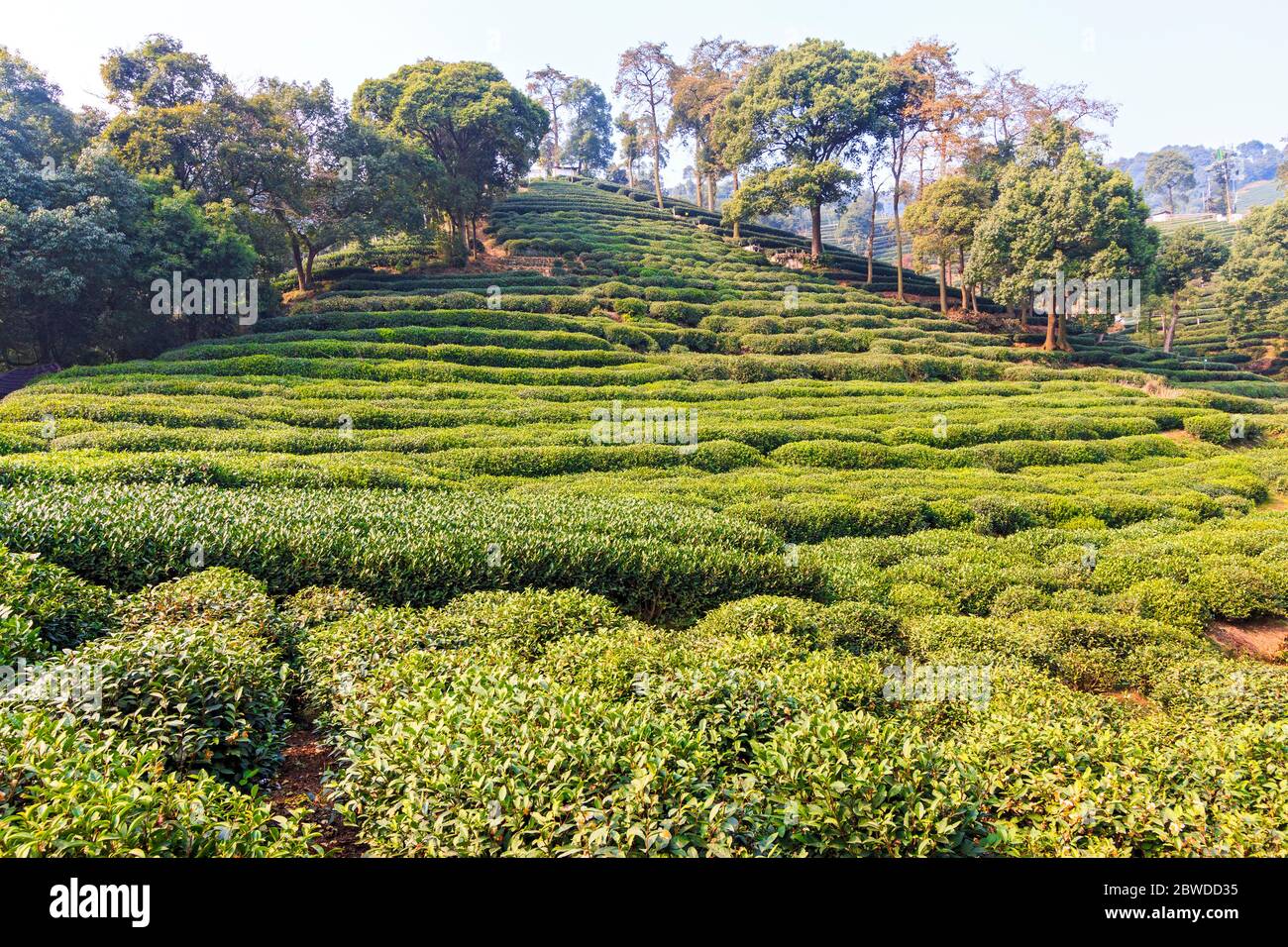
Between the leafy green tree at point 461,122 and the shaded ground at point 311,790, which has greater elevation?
the leafy green tree at point 461,122

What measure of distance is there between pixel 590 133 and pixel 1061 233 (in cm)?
8907

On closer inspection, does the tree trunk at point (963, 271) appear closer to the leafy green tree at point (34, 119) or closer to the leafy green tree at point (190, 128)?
the leafy green tree at point (190, 128)

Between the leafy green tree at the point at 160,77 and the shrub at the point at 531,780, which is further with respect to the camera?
the leafy green tree at the point at 160,77

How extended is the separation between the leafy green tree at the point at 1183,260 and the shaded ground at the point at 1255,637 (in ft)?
158

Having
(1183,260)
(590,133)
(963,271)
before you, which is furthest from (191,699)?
(590,133)

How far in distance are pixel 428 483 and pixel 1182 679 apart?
14.3 meters

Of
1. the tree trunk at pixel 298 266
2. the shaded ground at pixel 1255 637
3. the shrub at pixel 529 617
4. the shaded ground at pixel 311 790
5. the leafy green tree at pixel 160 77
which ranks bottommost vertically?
the shaded ground at pixel 1255 637

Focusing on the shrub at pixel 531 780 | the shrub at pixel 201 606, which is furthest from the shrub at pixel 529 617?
the shrub at pixel 531 780

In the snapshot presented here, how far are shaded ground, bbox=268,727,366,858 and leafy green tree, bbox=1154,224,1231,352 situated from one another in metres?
60.9

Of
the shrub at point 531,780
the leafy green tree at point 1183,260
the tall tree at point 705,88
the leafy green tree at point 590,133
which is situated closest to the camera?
the shrub at point 531,780

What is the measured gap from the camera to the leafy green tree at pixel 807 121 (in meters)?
51.6

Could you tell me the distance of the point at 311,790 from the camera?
247 inches

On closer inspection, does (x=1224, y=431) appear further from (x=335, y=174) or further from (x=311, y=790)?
(x=335, y=174)

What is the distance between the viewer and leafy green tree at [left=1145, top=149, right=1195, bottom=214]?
13025 centimetres
